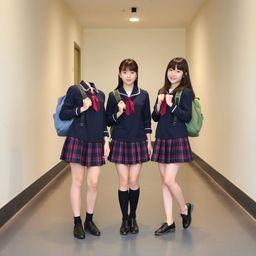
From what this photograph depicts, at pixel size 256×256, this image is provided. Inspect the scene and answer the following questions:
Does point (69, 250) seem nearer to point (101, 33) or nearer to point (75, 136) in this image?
point (75, 136)

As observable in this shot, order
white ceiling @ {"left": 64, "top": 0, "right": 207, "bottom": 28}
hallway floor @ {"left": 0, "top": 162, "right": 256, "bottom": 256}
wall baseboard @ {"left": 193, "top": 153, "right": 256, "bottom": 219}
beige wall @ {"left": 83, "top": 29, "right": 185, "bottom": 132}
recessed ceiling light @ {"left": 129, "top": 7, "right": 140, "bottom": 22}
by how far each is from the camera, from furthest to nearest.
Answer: beige wall @ {"left": 83, "top": 29, "right": 185, "bottom": 132}, recessed ceiling light @ {"left": 129, "top": 7, "right": 140, "bottom": 22}, white ceiling @ {"left": 64, "top": 0, "right": 207, "bottom": 28}, wall baseboard @ {"left": 193, "top": 153, "right": 256, "bottom": 219}, hallway floor @ {"left": 0, "top": 162, "right": 256, "bottom": 256}

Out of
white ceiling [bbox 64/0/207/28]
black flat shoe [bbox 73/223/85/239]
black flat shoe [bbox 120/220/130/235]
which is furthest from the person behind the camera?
white ceiling [bbox 64/0/207/28]

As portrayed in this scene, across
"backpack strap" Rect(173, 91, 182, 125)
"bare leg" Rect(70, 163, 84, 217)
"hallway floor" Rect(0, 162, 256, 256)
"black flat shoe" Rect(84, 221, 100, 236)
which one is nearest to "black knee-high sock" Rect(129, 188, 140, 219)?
"hallway floor" Rect(0, 162, 256, 256)

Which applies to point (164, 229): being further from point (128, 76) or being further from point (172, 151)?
point (128, 76)

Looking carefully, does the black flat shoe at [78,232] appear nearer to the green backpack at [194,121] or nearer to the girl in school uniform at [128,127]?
the girl in school uniform at [128,127]

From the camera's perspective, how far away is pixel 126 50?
968 cm

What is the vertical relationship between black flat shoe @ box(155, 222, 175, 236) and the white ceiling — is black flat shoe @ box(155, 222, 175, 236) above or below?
below

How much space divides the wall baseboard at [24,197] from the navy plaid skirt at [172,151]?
137 cm

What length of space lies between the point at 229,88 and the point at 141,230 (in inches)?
87.1

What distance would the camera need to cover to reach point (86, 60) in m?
9.58

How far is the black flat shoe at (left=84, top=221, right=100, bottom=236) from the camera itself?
132 inches

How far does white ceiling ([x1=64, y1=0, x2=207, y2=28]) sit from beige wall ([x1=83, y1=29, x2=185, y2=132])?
1.15 ft

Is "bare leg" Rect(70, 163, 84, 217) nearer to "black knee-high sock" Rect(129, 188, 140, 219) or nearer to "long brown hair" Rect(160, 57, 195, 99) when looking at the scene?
"black knee-high sock" Rect(129, 188, 140, 219)

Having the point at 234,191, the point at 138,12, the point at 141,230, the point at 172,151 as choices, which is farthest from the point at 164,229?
the point at 138,12
